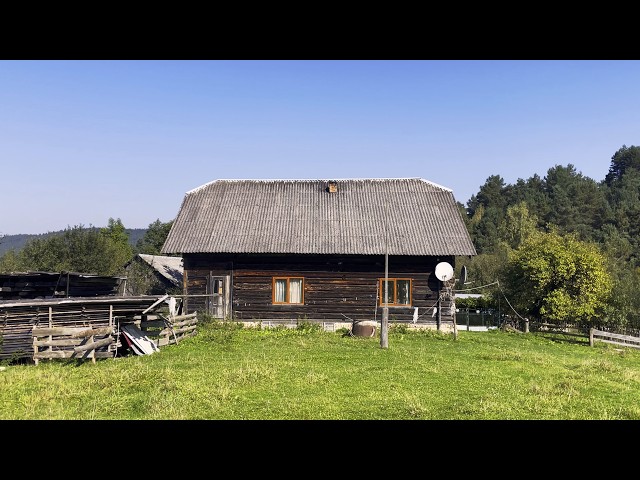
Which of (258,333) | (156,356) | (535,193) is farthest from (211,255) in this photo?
(535,193)

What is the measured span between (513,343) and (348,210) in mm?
10477

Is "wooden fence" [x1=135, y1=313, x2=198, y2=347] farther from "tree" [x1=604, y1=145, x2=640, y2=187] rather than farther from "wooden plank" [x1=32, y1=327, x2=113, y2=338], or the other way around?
"tree" [x1=604, y1=145, x2=640, y2=187]

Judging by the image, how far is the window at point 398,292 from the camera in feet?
73.6

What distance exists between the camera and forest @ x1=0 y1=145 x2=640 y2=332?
22984mm

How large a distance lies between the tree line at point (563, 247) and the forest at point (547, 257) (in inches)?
1.9

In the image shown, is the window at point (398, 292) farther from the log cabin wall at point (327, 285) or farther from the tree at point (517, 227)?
the tree at point (517, 227)

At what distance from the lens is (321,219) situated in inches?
976

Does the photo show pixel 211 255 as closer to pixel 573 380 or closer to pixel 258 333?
pixel 258 333

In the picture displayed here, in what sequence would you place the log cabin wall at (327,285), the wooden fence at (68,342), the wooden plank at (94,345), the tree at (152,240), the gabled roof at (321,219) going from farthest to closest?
the tree at (152,240) → the gabled roof at (321,219) → the log cabin wall at (327,285) → the wooden fence at (68,342) → the wooden plank at (94,345)

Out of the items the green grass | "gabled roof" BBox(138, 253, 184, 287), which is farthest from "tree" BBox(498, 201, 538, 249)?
the green grass

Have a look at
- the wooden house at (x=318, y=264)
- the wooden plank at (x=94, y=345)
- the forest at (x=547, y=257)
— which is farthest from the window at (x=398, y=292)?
the wooden plank at (x=94, y=345)

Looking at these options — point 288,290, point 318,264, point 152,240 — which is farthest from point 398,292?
point 152,240
